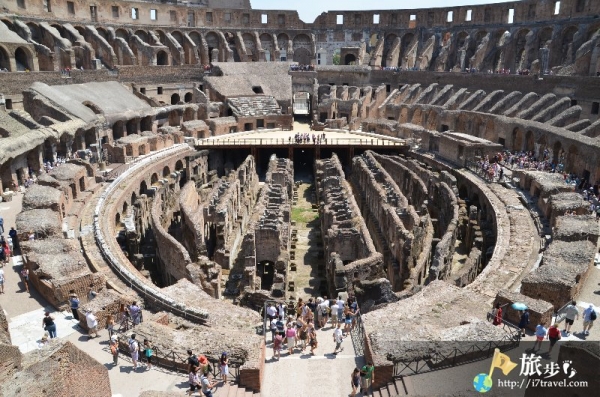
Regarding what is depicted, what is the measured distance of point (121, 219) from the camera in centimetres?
2777

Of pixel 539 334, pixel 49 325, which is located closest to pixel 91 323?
pixel 49 325

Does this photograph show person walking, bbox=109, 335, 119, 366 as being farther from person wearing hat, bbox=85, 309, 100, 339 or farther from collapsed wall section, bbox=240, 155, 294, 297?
collapsed wall section, bbox=240, 155, 294, 297

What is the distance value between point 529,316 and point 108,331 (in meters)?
11.2

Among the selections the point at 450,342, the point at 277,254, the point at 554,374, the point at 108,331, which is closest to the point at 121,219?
the point at 277,254

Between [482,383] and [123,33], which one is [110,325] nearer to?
[482,383]

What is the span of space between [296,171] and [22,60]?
83.3 feet

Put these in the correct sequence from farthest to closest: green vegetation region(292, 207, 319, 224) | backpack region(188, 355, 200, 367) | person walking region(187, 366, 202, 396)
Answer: green vegetation region(292, 207, 319, 224), backpack region(188, 355, 200, 367), person walking region(187, 366, 202, 396)

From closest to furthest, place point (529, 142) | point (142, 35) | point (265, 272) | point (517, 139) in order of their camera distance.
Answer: point (265, 272) → point (529, 142) → point (517, 139) → point (142, 35)

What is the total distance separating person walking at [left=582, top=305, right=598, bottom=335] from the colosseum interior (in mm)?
878

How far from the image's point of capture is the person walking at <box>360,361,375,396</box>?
10.9 metres

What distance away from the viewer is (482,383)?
10.4 m

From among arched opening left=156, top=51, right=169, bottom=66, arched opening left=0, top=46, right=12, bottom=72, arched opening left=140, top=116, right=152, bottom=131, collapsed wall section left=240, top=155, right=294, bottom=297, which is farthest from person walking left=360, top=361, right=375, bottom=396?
arched opening left=156, top=51, right=169, bottom=66

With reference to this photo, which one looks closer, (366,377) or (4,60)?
(366,377)

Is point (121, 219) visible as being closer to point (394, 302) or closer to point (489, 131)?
point (394, 302)
